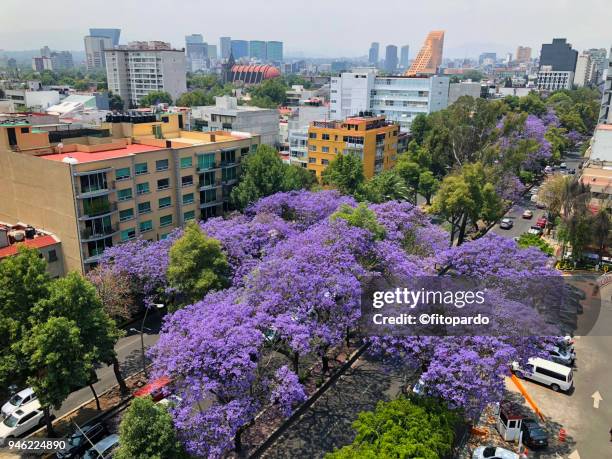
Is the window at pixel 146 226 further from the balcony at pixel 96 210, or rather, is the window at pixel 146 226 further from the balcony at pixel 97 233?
the balcony at pixel 96 210

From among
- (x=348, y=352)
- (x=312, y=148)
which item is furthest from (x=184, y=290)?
(x=312, y=148)

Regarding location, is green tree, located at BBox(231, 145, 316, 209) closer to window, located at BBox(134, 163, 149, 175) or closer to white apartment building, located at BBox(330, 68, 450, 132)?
window, located at BBox(134, 163, 149, 175)

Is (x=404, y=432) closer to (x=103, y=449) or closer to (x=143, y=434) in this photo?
(x=143, y=434)

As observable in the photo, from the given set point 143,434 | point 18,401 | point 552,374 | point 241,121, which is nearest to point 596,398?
point 552,374

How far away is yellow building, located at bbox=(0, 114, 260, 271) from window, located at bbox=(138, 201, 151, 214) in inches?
3.5

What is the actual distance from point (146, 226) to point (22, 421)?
20.6 metres

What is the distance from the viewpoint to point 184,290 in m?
32.4

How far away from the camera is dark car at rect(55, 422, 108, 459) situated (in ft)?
77.3

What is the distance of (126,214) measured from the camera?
41.3 metres

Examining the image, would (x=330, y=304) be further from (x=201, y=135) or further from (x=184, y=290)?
(x=201, y=135)

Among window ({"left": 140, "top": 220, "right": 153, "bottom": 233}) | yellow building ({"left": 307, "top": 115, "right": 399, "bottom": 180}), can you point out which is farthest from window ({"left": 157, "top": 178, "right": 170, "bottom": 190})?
yellow building ({"left": 307, "top": 115, "right": 399, "bottom": 180})

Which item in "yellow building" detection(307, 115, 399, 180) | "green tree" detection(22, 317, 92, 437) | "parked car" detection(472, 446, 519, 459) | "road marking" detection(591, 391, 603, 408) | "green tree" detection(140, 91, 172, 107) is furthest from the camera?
"green tree" detection(140, 91, 172, 107)

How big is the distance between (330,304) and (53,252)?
25.1 m

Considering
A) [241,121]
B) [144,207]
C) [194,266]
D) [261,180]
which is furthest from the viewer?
[241,121]
